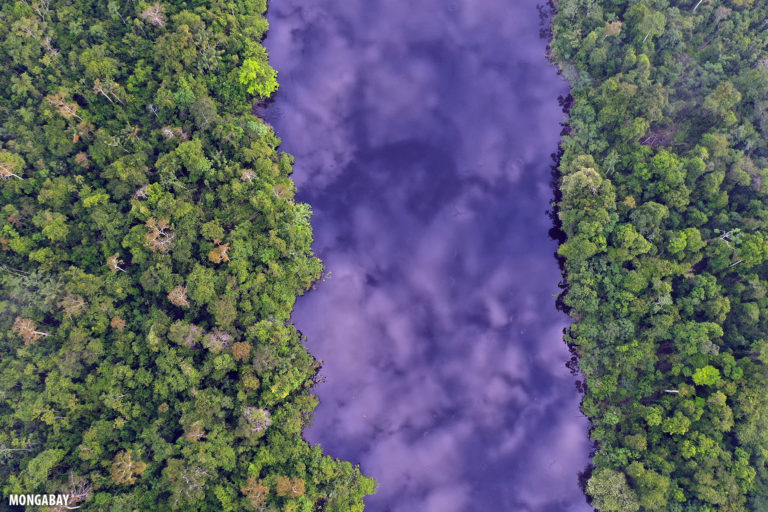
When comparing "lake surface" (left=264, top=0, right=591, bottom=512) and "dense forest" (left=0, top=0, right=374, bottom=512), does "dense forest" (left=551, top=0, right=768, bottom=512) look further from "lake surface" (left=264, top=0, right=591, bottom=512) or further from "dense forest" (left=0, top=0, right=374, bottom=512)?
"dense forest" (left=0, top=0, right=374, bottom=512)

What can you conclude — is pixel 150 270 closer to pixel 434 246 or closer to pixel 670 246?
pixel 434 246

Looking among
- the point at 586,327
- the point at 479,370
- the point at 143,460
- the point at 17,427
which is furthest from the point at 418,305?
the point at 17,427

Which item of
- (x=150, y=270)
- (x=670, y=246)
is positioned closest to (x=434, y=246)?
(x=670, y=246)

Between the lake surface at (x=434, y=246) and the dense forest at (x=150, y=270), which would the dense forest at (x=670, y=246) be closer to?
the lake surface at (x=434, y=246)

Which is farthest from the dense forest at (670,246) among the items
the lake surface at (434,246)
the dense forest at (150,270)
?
the dense forest at (150,270)

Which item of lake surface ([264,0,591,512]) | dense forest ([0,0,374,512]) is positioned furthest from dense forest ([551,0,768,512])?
dense forest ([0,0,374,512])

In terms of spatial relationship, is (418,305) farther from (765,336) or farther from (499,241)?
(765,336)
